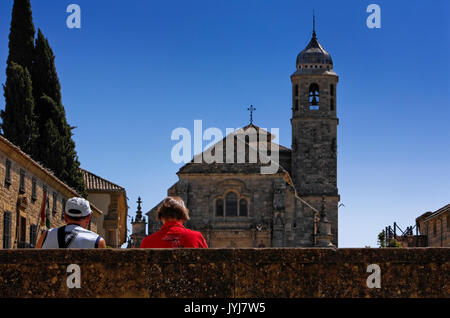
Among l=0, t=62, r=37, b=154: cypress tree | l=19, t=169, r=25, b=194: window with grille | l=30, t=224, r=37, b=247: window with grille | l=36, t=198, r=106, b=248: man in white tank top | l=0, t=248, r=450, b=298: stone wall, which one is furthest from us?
l=0, t=62, r=37, b=154: cypress tree

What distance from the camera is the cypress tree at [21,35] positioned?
48.3 meters

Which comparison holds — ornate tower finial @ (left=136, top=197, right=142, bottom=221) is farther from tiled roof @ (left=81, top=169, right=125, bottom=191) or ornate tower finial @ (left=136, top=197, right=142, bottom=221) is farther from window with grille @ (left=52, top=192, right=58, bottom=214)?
window with grille @ (left=52, top=192, right=58, bottom=214)

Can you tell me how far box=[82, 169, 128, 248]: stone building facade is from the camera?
6000 centimetres

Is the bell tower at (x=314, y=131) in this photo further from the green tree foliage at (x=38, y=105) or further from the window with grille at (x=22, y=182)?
the window with grille at (x=22, y=182)

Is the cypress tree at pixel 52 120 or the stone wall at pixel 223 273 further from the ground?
the cypress tree at pixel 52 120

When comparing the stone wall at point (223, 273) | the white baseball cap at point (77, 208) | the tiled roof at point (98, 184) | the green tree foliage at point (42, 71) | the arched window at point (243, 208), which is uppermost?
the green tree foliage at point (42, 71)

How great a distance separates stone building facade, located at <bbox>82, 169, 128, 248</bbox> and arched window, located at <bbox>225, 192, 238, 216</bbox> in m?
7.72

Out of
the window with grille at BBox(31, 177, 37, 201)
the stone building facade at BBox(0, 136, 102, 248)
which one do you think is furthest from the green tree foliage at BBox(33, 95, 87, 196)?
the window with grille at BBox(31, 177, 37, 201)

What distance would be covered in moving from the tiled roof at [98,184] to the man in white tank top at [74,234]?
5176 centimetres

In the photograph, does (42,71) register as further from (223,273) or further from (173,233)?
(223,273)

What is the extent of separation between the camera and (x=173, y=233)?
9234 mm

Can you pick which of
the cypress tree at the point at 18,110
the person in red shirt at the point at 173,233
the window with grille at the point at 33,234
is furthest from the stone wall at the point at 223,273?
the cypress tree at the point at 18,110
